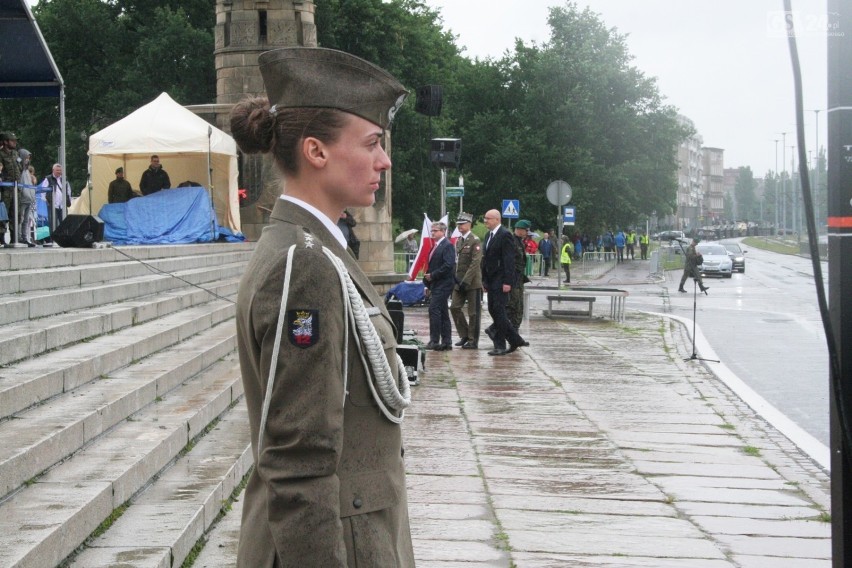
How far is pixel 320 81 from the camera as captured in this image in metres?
2.44

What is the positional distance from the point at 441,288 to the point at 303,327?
14.2m

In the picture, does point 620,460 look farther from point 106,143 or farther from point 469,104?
point 469,104

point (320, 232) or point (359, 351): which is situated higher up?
point (320, 232)

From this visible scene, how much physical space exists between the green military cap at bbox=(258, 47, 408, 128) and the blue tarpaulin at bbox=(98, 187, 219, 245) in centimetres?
1886

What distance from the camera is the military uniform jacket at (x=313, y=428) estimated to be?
2182mm

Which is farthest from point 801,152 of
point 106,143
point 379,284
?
point 379,284

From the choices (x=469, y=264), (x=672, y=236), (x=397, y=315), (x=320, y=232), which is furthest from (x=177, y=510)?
(x=672, y=236)

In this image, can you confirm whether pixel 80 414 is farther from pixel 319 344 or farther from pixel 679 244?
pixel 679 244

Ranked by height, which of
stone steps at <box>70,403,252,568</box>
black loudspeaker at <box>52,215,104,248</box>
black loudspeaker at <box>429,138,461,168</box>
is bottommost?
stone steps at <box>70,403,252,568</box>

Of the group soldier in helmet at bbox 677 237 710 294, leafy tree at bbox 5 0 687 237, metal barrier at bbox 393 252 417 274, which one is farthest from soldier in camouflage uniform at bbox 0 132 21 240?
leafy tree at bbox 5 0 687 237

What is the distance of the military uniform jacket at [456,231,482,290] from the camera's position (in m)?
16.7

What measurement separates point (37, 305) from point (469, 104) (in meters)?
56.7

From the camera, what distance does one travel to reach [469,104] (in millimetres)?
64125

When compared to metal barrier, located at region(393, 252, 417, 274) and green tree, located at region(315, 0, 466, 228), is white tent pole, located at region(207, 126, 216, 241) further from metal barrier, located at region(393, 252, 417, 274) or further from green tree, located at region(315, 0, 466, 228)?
green tree, located at region(315, 0, 466, 228)
